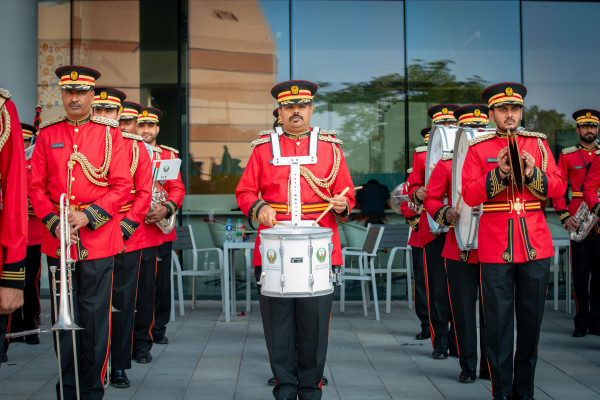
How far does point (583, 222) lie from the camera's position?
7305 mm

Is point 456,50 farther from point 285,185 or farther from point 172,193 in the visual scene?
point 285,185

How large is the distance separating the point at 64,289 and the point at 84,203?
30.0 inches

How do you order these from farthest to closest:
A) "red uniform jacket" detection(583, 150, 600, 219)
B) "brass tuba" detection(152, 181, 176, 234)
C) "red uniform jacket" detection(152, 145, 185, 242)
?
"red uniform jacket" detection(583, 150, 600, 219) < "red uniform jacket" detection(152, 145, 185, 242) < "brass tuba" detection(152, 181, 176, 234)

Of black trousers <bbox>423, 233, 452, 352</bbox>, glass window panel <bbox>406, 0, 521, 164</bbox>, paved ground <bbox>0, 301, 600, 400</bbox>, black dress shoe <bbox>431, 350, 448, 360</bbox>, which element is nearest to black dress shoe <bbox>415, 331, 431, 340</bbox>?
paved ground <bbox>0, 301, 600, 400</bbox>

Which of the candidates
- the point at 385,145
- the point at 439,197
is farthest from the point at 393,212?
the point at 439,197

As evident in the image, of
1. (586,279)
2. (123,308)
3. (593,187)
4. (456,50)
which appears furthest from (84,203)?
(456,50)

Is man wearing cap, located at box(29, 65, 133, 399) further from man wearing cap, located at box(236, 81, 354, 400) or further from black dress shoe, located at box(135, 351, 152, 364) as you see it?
black dress shoe, located at box(135, 351, 152, 364)

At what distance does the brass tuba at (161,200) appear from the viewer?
253 inches

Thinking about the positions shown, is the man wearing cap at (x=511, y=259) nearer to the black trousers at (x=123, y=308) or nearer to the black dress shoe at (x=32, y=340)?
the black trousers at (x=123, y=308)

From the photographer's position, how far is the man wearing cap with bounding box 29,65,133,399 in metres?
4.55

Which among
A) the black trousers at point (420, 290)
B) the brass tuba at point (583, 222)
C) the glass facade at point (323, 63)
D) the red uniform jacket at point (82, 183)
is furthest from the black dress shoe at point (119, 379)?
the glass facade at point (323, 63)

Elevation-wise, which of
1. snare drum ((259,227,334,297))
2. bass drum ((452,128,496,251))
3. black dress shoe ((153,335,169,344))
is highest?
bass drum ((452,128,496,251))

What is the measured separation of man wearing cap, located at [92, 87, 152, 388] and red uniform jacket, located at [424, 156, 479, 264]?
230cm

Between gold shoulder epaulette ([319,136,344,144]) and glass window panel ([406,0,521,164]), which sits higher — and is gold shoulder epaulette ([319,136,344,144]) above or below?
below
